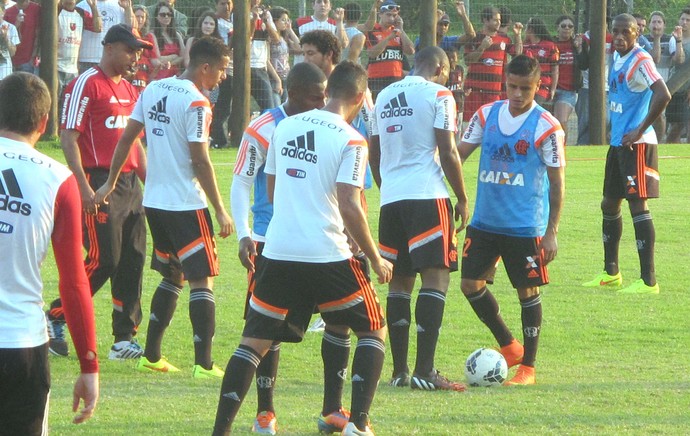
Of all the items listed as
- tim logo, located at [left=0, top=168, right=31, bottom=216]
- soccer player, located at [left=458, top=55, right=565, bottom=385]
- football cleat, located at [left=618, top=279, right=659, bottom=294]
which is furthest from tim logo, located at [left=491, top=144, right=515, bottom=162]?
tim logo, located at [left=0, top=168, right=31, bottom=216]

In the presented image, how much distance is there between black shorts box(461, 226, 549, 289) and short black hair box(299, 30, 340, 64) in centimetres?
142

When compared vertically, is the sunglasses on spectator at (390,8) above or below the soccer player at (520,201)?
above

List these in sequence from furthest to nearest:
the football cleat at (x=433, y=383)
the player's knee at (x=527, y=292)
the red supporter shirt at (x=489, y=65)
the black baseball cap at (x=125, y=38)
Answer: the red supporter shirt at (x=489, y=65)
the black baseball cap at (x=125, y=38)
the player's knee at (x=527, y=292)
the football cleat at (x=433, y=383)

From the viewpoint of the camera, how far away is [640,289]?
1053 centimetres

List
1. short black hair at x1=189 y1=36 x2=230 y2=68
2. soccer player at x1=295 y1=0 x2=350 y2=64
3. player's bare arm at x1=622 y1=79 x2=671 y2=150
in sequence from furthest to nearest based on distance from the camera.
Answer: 1. soccer player at x1=295 y1=0 x2=350 y2=64
2. player's bare arm at x1=622 y1=79 x2=671 y2=150
3. short black hair at x1=189 y1=36 x2=230 y2=68

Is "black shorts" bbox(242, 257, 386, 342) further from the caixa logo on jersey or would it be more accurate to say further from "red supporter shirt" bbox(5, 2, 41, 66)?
Result: "red supporter shirt" bbox(5, 2, 41, 66)

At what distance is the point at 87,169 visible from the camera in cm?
812

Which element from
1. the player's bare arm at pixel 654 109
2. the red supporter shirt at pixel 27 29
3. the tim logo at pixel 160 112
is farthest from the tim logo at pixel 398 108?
the red supporter shirt at pixel 27 29

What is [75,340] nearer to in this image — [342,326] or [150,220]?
[342,326]

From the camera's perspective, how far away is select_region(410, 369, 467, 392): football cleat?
7.03 metres

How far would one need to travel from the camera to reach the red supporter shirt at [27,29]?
17.8 meters

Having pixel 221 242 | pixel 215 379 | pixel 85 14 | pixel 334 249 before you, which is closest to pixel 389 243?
pixel 215 379

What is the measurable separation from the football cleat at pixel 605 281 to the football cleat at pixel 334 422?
528cm

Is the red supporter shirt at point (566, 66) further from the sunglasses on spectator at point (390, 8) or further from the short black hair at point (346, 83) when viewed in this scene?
the short black hair at point (346, 83)
